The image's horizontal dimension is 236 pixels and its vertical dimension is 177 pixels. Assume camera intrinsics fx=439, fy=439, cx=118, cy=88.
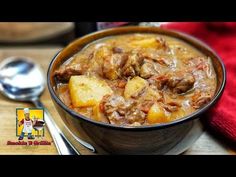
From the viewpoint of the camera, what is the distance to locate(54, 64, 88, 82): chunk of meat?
1470 mm

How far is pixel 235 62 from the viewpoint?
1.79 meters

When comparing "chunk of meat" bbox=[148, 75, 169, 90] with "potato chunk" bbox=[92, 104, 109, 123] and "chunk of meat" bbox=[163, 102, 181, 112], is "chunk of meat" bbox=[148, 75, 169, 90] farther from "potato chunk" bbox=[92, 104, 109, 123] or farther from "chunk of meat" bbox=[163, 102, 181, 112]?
"potato chunk" bbox=[92, 104, 109, 123]

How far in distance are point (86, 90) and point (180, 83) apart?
0.99 feet

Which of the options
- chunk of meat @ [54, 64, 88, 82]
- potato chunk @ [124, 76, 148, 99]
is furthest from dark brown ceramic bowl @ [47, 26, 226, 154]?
potato chunk @ [124, 76, 148, 99]

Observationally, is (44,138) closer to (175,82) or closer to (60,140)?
(60,140)

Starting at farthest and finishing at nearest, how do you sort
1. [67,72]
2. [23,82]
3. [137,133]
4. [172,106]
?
1. [23,82]
2. [67,72]
3. [172,106]
4. [137,133]

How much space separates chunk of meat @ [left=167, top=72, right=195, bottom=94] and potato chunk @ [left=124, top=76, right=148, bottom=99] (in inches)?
A: 3.2

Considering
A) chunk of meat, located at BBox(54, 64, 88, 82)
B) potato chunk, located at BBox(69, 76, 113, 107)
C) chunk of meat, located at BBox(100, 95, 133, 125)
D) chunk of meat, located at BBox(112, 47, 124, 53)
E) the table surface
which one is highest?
chunk of meat, located at BBox(112, 47, 124, 53)

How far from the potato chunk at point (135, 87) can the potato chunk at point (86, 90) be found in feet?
0.18

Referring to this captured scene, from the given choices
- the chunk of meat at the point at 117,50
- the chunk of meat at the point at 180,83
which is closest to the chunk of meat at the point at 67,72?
the chunk of meat at the point at 117,50

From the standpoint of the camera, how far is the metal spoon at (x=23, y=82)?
5.60ft

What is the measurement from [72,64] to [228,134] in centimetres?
59

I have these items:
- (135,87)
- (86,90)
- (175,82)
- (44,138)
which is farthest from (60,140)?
(175,82)

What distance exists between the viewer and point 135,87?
4.62ft
